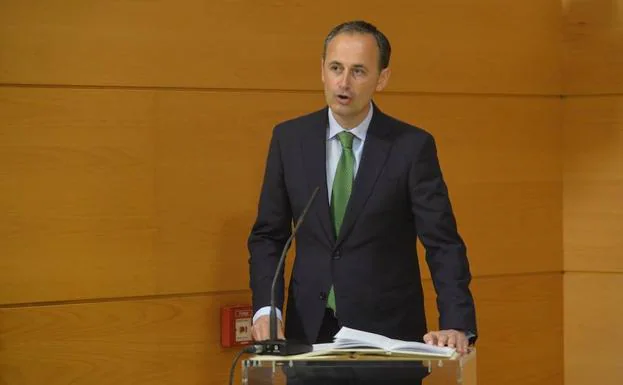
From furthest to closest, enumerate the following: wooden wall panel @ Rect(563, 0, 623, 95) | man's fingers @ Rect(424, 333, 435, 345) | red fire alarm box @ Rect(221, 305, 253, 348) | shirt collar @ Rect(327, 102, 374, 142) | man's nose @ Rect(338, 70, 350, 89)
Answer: wooden wall panel @ Rect(563, 0, 623, 95), red fire alarm box @ Rect(221, 305, 253, 348), shirt collar @ Rect(327, 102, 374, 142), man's nose @ Rect(338, 70, 350, 89), man's fingers @ Rect(424, 333, 435, 345)

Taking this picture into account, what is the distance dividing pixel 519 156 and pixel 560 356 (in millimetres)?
850

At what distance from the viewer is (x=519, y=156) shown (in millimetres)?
4113

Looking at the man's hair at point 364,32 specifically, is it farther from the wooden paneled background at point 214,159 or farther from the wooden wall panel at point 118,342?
the wooden wall panel at point 118,342

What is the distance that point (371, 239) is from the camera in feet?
9.00

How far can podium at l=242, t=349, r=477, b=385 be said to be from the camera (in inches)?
86.0

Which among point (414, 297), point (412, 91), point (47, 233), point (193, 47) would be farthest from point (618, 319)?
point (47, 233)

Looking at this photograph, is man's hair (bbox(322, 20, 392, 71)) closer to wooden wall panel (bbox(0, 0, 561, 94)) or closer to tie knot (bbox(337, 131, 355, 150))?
tie knot (bbox(337, 131, 355, 150))

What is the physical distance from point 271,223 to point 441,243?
0.47m

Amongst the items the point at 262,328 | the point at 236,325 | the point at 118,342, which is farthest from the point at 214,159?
the point at 262,328

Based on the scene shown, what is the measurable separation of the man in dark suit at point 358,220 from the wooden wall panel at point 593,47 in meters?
1.55

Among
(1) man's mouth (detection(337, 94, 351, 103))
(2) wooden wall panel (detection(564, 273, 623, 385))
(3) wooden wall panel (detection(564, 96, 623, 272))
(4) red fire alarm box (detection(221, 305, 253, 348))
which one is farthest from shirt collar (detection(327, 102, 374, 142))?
(2) wooden wall panel (detection(564, 273, 623, 385))

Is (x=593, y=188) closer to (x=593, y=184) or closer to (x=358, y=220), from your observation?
(x=593, y=184)

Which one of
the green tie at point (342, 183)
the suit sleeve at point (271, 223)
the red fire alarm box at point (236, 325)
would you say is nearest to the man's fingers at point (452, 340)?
the green tie at point (342, 183)

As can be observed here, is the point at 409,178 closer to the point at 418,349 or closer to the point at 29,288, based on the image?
the point at 418,349
